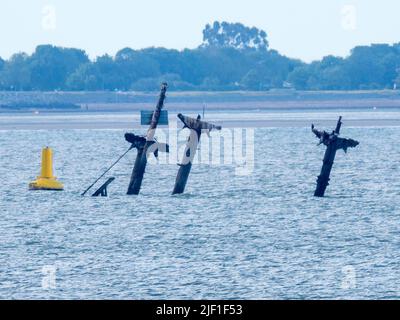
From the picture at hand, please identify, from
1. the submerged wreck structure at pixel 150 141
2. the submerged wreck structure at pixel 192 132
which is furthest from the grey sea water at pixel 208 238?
the submerged wreck structure at pixel 150 141

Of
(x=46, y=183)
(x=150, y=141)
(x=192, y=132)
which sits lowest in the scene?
(x=46, y=183)

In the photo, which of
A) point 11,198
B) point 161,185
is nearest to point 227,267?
point 11,198

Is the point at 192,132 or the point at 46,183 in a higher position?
the point at 192,132

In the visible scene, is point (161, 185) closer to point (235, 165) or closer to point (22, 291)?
point (235, 165)

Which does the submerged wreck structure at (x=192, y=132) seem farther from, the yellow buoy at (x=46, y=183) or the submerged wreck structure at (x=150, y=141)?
the yellow buoy at (x=46, y=183)

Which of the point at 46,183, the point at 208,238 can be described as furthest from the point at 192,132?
the point at 208,238

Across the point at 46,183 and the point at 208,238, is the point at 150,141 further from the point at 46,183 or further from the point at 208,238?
the point at 208,238

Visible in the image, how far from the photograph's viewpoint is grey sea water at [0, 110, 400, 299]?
3350cm

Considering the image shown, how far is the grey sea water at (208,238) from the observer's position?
33.5 m

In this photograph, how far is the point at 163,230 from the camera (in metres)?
45.1

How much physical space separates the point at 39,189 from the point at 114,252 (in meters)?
21.8

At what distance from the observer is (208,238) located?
141 feet

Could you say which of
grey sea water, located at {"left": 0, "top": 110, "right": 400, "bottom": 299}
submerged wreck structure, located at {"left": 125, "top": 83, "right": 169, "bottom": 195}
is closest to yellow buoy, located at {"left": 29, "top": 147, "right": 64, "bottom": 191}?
grey sea water, located at {"left": 0, "top": 110, "right": 400, "bottom": 299}

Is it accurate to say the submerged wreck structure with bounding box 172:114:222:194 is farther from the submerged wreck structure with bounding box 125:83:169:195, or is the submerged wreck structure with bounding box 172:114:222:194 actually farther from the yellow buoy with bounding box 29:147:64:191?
the yellow buoy with bounding box 29:147:64:191
